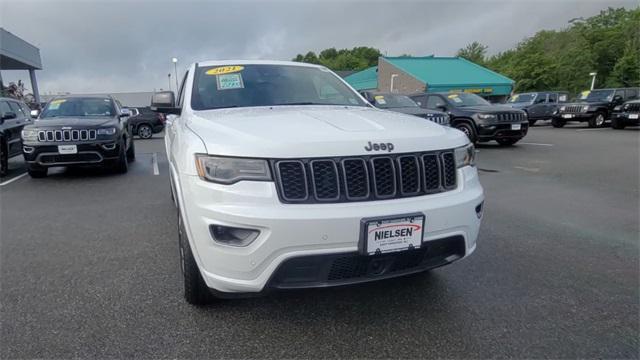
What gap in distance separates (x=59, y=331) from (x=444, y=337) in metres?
2.31

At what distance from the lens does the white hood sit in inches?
82.9

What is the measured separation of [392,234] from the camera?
2.13 meters

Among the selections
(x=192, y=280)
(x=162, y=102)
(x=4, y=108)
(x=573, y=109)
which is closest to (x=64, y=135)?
(x=4, y=108)

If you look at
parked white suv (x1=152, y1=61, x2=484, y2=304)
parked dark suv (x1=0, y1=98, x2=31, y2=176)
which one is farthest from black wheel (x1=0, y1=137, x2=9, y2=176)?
parked white suv (x1=152, y1=61, x2=484, y2=304)

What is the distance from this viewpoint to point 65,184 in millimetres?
6965

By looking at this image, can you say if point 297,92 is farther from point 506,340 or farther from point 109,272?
point 506,340

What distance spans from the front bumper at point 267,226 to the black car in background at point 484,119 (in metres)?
9.95

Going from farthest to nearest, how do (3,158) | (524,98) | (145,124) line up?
(524,98), (145,124), (3,158)

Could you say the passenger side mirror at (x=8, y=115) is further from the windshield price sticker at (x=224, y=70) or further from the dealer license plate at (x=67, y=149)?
the windshield price sticker at (x=224, y=70)

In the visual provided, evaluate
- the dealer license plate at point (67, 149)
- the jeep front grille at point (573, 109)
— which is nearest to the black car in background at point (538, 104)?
the jeep front grille at point (573, 109)

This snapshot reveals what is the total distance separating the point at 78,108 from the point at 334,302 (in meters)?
7.49

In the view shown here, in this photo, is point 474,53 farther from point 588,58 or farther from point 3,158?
point 3,158

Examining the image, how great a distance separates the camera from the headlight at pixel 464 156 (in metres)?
2.55

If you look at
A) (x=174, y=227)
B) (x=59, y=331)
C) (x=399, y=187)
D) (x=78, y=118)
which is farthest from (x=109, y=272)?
(x=78, y=118)
